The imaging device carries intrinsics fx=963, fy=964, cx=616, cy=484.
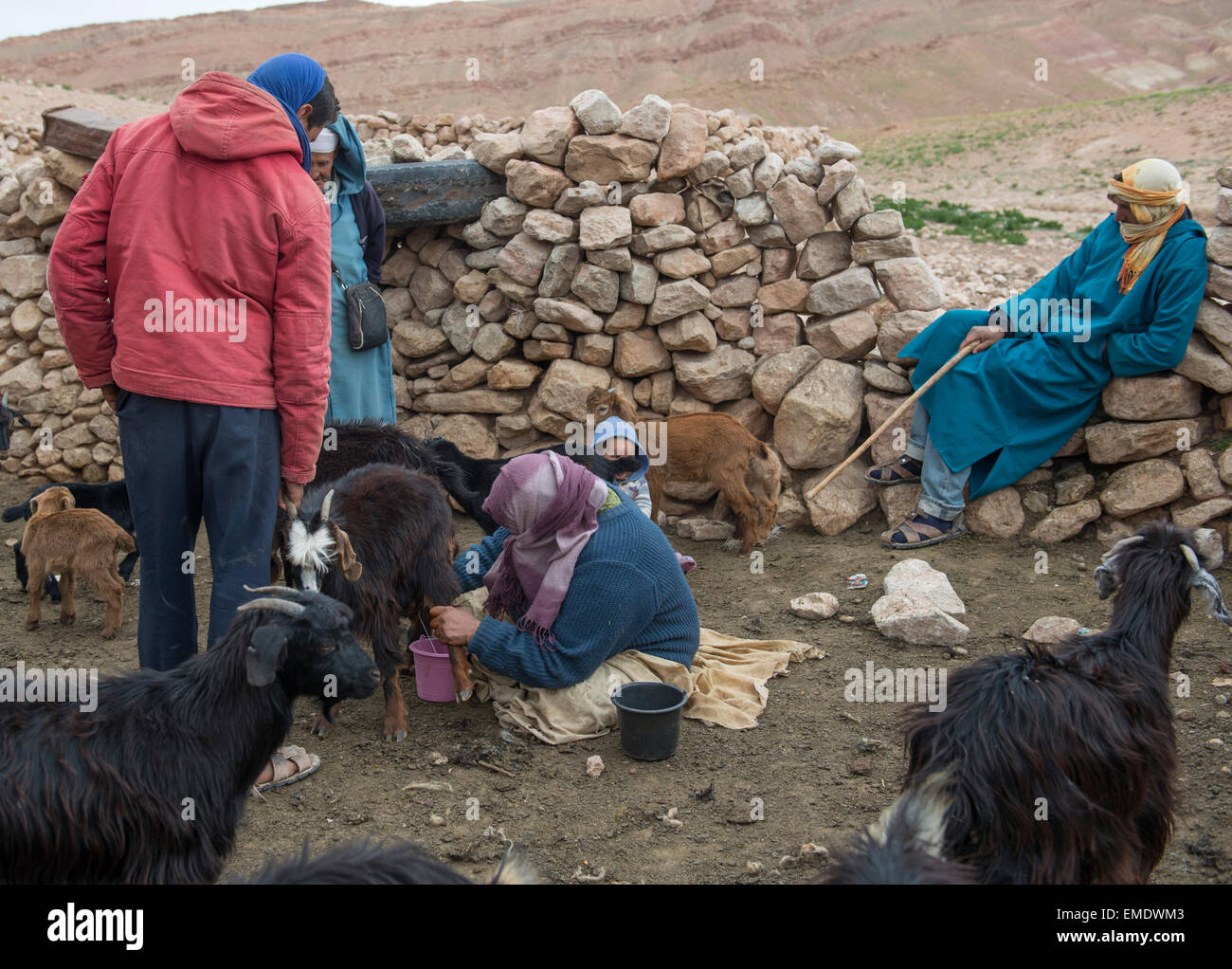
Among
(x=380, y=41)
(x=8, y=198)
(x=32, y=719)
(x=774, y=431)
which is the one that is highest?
(x=380, y=41)

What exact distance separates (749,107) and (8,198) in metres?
48.7

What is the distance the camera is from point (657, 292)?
22.0 feet

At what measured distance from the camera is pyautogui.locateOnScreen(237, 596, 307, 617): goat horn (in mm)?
2808

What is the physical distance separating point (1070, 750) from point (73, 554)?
190 inches

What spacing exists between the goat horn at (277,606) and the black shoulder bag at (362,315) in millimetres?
2804

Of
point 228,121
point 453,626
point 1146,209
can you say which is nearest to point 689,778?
point 453,626

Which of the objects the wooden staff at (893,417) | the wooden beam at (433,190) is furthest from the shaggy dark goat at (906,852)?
the wooden beam at (433,190)

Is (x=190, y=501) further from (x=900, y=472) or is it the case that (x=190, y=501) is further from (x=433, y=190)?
(x=900, y=472)

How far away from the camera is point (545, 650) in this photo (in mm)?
3898

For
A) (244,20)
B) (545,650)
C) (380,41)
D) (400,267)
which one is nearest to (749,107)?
(380,41)

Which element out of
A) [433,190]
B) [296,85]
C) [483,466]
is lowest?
[483,466]

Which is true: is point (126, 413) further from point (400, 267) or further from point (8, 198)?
point (8, 198)

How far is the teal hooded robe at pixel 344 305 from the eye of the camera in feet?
17.3
